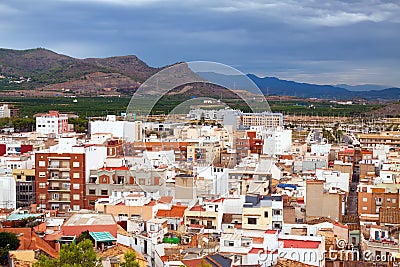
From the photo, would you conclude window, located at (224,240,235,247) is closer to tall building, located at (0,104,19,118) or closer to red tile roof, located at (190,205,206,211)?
red tile roof, located at (190,205,206,211)

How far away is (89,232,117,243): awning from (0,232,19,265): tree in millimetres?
687

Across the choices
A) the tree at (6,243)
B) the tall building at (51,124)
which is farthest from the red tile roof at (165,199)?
the tall building at (51,124)

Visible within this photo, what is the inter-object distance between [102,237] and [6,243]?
2.80 feet

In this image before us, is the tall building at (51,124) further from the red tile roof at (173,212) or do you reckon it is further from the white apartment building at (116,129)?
the red tile roof at (173,212)

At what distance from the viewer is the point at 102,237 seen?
5.79 metres

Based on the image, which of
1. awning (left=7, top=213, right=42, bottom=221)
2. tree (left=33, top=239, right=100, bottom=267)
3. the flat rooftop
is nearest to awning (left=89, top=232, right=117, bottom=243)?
the flat rooftop

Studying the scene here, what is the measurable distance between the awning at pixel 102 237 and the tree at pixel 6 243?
69 cm

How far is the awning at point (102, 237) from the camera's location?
5.72 metres

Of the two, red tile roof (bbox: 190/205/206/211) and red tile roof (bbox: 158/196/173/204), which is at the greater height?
red tile roof (bbox: 190/205/206/211)

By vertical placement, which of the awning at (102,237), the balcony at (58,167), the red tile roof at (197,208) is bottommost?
the red tile roof at (197,208)

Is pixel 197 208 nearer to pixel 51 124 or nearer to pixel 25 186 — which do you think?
pixel 25 186

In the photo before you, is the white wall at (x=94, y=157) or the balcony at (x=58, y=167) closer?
the balcony at (x=58, y=167)

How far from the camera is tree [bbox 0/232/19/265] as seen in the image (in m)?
5.23

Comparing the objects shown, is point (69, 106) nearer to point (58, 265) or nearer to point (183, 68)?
point (183, 68)
